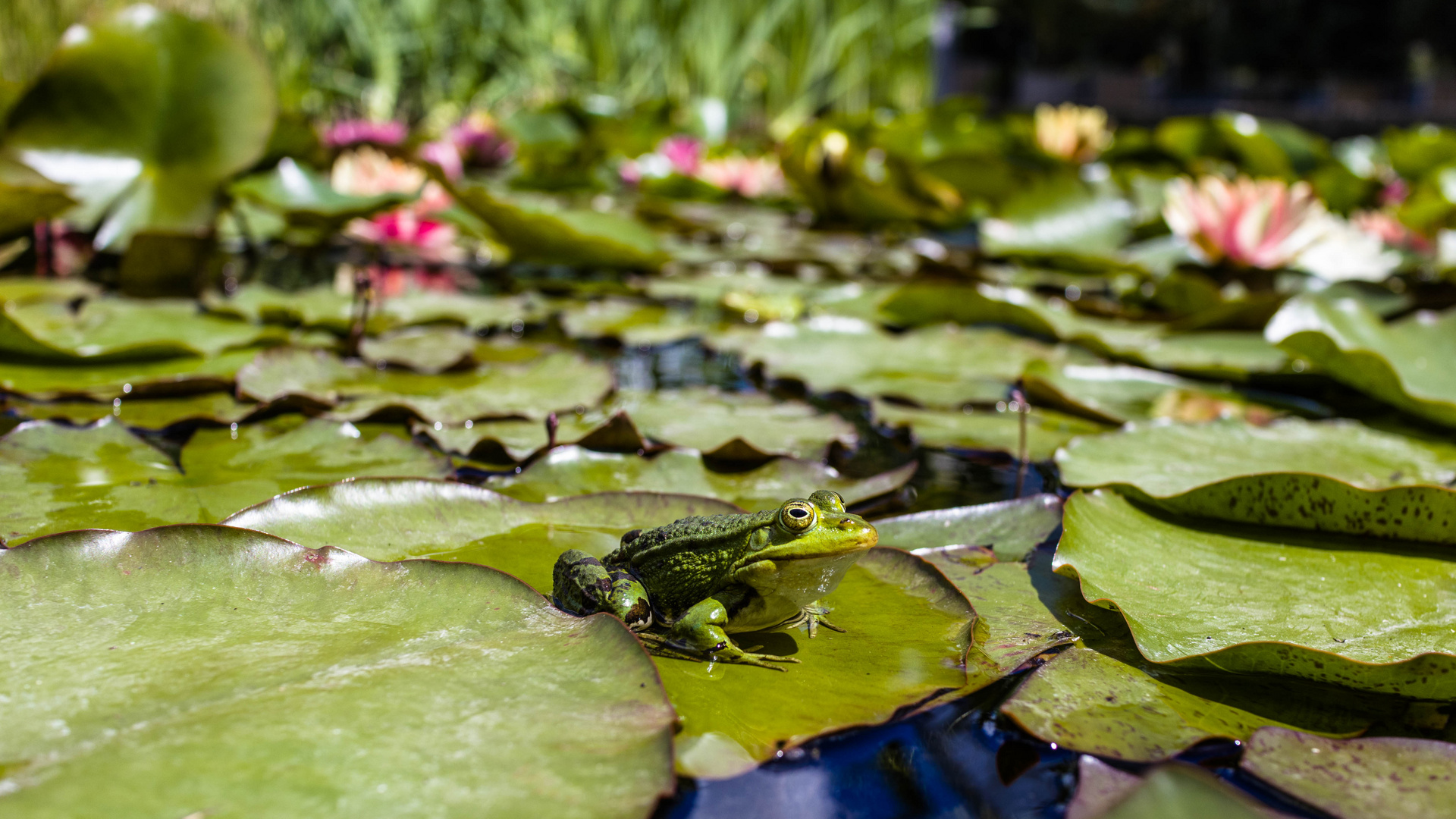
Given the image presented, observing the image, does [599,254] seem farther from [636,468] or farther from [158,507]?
[158,507]

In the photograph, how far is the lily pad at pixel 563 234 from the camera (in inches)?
96.0

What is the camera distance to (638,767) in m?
0.67

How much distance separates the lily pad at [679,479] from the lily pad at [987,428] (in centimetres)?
26

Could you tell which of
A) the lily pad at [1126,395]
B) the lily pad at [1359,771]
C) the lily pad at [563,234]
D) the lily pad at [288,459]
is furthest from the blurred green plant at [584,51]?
the lily pad at [1359,771]

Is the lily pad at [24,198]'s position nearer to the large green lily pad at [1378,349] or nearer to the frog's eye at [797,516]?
the frog's eye at [797,516]

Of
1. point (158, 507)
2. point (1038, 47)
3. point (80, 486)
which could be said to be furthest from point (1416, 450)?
point (1038, 47)

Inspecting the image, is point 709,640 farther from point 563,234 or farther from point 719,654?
point 563,234

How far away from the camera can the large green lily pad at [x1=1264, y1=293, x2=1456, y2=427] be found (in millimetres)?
1538

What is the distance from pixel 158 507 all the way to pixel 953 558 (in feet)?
3.25

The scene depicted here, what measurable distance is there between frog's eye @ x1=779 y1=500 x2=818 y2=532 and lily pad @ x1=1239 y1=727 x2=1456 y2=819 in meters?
0.44

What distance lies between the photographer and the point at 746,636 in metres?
0.99

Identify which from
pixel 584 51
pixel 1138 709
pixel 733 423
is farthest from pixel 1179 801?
pixel 584 51

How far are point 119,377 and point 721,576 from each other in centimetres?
129

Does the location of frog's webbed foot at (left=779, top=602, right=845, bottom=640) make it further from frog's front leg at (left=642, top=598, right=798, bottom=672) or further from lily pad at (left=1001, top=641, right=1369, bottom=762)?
lily pad at (left=1001, top=641, right=1369, bottom=762)
